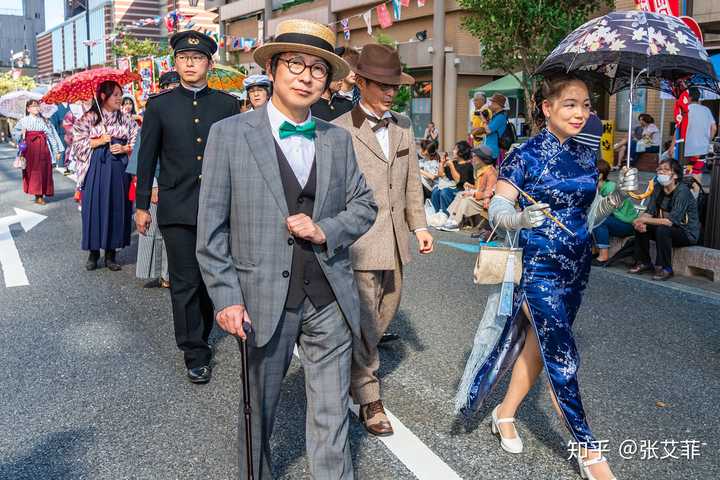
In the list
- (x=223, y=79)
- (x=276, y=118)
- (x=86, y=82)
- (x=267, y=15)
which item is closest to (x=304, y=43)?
(x=276, y=118)

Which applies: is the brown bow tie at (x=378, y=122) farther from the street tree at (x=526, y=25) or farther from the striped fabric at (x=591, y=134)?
the street tree at (x=526, y=25)

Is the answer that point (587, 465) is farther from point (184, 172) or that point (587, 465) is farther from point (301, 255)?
point (184, 172)

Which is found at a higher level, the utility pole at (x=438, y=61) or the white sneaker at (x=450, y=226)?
the utility pole at (x=438, y=61)

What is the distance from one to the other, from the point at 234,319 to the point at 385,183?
5.16ft

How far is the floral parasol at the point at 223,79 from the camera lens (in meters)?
11.7

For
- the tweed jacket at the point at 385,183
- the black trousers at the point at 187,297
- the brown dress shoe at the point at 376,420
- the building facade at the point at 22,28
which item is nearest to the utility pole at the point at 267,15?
the black trousers at the point at 187,297

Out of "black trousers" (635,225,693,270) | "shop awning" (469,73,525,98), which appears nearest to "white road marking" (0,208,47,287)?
"black trousers" (635,225,693,270)

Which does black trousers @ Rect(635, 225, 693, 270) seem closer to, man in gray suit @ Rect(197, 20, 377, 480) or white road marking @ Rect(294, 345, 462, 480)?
white road marking @ Rect(294, 345, 462, 480)

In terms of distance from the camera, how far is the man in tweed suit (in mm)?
3883

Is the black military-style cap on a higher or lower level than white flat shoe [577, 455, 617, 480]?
higher

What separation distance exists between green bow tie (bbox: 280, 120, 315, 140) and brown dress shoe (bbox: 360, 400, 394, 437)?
168 cm

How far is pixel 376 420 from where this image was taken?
3.86 m

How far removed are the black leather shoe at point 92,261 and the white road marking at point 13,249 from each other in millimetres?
647

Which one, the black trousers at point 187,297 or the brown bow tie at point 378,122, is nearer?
the brown bow tie at point 378,122
